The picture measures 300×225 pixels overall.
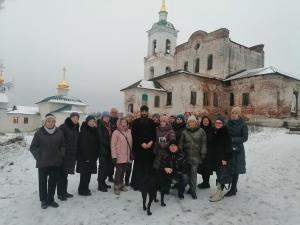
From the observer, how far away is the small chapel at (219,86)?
2462 cm

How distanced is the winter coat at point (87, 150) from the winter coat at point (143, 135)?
89cm

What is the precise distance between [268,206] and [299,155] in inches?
222

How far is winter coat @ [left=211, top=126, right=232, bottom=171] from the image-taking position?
604 cm

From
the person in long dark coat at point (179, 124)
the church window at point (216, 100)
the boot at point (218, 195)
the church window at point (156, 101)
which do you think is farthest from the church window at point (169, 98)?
the boot at point (218, 195)

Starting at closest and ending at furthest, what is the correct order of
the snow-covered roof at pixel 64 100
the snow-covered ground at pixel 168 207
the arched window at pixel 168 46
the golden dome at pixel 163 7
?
the snow-covered ground at pixel 168 207 < the arched window at pixel 168 46 < the golden dome at pixel 163 7 < the snow-covered roof at pixel 64 100

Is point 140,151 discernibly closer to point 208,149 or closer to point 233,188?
point 208,149

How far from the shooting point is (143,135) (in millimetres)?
6348

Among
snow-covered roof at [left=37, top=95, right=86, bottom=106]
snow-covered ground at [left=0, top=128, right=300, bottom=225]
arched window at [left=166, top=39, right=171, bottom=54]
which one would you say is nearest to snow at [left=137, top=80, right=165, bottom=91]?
arched window at [left=166, top=39, right=171, bottom=54]

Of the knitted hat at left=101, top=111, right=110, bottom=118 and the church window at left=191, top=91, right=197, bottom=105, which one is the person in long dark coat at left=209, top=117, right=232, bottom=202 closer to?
the knitted hat at left=101, top=111, right=110, bottom=118

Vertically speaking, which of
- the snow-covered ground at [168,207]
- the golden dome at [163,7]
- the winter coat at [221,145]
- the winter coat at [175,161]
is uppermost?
the golden dome at [163,7]

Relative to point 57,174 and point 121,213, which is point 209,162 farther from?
point 57,174

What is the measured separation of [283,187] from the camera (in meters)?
7.33

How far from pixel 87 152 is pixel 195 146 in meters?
2.32

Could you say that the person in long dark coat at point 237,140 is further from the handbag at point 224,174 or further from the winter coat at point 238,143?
the handbag at point 224,174
